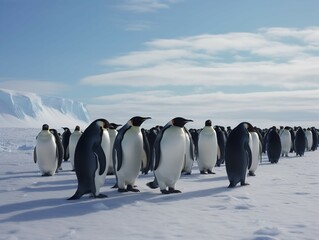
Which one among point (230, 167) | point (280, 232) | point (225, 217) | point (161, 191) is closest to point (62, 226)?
point (225, 217)

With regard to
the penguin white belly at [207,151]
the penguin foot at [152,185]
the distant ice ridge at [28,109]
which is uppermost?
the distant ice ridge at [28,109]

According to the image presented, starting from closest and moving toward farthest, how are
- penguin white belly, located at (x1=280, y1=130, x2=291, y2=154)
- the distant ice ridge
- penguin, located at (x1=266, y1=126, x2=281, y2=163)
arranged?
penguin, located at (x1=266, y1=126, x2=281, y2=163) → penguin white belly, located at (x1=280, y1=130, x2=291, y2=154) → the distant ice ridge

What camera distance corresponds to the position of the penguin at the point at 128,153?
26.8 ft

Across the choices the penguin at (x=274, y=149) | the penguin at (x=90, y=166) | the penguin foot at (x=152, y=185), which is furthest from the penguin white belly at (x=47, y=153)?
the penguin at (x=274, y=149)

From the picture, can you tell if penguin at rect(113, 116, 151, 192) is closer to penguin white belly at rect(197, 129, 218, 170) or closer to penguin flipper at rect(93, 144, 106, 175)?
penguin flipper at rect(93, 144, 106, 175)

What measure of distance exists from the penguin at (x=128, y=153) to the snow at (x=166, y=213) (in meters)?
0.31

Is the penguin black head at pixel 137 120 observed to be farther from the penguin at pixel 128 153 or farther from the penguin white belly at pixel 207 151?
the penguin white belly at pixel 207 151

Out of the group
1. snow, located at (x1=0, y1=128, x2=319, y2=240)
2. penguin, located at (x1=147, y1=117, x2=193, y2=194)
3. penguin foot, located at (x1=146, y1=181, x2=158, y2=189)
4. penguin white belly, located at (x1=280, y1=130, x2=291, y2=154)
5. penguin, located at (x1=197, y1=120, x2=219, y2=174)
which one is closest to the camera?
snow, located at (x1=0, y1=128, x2=319, y2=240)

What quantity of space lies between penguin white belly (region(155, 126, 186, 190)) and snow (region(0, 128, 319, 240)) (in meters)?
0.33

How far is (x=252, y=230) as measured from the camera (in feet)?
16.5

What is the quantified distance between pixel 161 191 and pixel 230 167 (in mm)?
1820

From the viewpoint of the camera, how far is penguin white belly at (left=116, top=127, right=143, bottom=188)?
820 centimetres

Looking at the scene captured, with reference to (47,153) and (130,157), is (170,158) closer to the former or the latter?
(130,157)

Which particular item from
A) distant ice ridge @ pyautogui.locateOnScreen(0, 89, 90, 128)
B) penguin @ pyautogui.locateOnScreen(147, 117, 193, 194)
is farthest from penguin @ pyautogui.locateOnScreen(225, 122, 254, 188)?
distant ice ridge @ pyautogui.locateOnScreen(0, 89, 90, 128)
